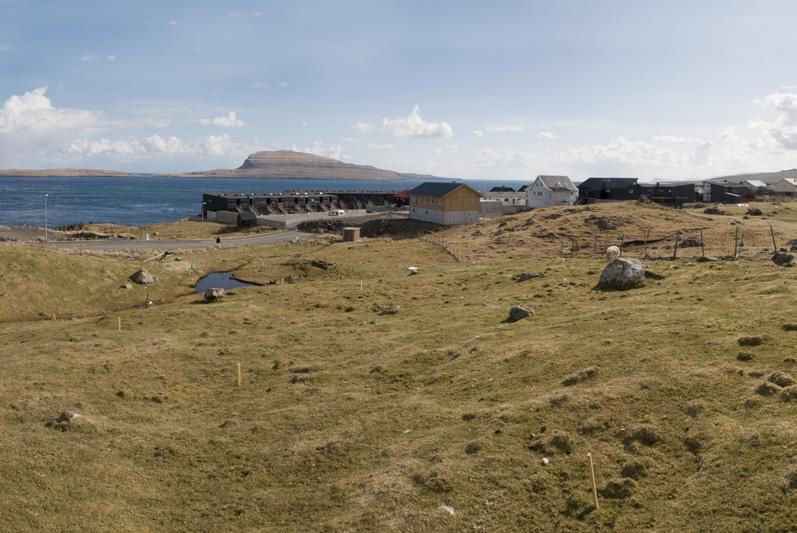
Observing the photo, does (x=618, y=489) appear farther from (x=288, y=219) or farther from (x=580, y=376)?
(x=288, y=219)

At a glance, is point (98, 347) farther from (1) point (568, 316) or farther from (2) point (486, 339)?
(1) point (568, 316)

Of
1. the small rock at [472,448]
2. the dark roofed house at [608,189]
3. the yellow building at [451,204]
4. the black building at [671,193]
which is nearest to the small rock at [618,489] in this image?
the small rock at [472,448]

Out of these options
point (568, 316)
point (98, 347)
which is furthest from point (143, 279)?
point (568, 316)

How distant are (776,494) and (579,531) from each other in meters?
5.72

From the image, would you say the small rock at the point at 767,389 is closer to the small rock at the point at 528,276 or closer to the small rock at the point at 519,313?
the small rock at the point at 519,313

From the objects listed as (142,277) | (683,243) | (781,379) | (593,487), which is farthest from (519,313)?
(142,277)

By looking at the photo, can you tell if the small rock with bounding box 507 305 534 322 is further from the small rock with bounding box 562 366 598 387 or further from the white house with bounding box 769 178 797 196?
the white house with bounding box 769 178 797 196

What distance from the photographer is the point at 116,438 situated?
81.9 ft

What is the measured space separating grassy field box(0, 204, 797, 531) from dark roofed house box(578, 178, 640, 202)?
318 ft

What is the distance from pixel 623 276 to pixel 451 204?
72993mm

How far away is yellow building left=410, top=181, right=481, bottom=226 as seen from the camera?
11731 centimetres

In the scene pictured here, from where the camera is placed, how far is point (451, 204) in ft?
385

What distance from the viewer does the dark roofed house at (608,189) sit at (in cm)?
14125

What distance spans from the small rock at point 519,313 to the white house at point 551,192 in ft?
351
